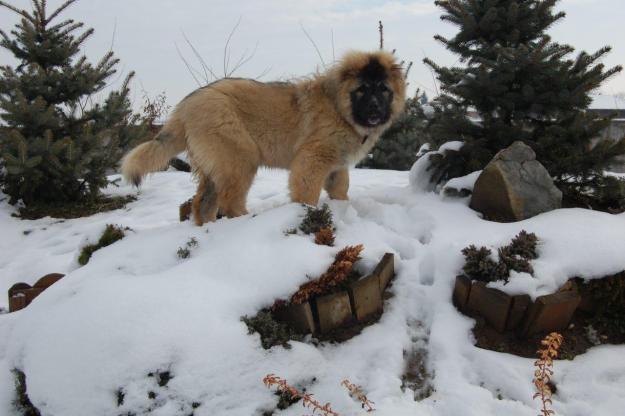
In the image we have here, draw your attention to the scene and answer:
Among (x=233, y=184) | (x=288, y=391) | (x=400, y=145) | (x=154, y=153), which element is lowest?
(x=288, y=391)

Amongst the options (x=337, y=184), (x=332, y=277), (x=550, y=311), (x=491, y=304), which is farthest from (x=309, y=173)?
(x=550, y=311)

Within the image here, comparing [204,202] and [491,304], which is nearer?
[491,304]

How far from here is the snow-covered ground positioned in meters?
2.43

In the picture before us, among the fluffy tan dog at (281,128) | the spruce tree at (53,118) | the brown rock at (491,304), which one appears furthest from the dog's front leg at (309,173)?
the spruce tree at (53,118)

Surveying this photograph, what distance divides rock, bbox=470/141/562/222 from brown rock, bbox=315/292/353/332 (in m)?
1.67

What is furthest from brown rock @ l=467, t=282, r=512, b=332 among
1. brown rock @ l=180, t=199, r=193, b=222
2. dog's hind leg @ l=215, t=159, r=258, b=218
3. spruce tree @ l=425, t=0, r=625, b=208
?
brown rock @ l=180, t=199, r=193, b=222

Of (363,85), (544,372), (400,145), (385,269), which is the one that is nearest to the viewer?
(544,372)

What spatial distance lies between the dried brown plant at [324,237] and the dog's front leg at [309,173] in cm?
93

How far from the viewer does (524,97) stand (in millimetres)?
4055

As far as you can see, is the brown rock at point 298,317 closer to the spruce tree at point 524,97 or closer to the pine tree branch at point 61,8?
the spruce tree at point 524,97

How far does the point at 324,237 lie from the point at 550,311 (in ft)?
5.16

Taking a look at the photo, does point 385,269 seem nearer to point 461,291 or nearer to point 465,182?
point 461,291

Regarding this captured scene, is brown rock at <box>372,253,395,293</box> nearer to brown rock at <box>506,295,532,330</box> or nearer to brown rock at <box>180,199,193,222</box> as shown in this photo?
brown rock at <box>506,295,532,330</box>

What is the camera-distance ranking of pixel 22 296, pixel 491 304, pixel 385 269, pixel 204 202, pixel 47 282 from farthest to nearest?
pixel 204 202 < pixel 47 282 < pixel 22 296 < pixel 385 269 < pixel 491 304
